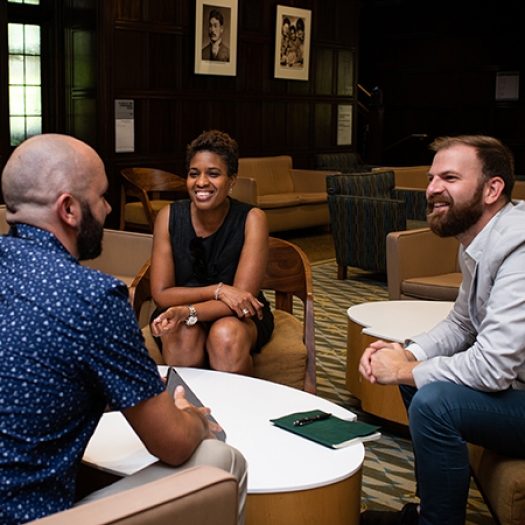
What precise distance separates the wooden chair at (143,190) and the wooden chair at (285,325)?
482 cm

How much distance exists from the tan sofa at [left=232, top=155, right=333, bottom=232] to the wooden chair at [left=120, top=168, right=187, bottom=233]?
33.5 inches

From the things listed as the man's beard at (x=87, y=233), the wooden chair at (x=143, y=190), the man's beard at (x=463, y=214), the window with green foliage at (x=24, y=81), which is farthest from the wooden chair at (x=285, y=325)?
the window with green foliage at (x=24, y=81)

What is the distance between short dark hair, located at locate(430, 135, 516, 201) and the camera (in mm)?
2633

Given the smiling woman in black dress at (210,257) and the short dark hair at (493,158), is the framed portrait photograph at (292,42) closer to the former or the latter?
the smiling woman in black dress at (210,257)

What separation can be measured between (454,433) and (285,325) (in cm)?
155

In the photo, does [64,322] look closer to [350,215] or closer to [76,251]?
[76,251]

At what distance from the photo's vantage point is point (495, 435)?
232cm

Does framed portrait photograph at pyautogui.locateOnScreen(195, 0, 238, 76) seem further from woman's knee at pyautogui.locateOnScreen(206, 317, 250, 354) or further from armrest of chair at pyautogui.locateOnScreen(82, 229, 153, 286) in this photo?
woman's knee at pyautogui.locateOnScreen(206, 317, 250, 354)

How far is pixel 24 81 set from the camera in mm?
9000

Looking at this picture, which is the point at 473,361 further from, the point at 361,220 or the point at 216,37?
the point at 216,37

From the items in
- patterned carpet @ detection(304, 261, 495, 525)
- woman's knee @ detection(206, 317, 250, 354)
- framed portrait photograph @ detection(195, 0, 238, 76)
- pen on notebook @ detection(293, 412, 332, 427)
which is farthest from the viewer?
framed portrait photograph @ detection(195, 0, 238, 76)

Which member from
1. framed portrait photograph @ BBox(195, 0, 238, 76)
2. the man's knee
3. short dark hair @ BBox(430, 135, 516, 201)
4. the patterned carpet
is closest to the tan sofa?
framed portrait photograph @ BBox(195, 0, 238, 76)

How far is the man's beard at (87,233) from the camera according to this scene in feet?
5.52

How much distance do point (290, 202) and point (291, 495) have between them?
7.80m
